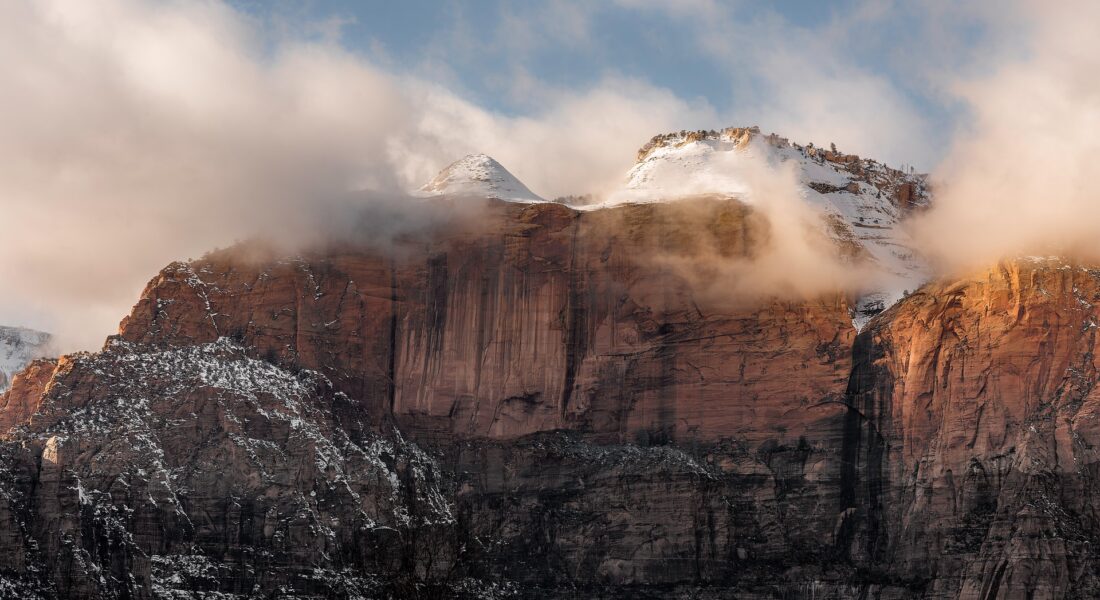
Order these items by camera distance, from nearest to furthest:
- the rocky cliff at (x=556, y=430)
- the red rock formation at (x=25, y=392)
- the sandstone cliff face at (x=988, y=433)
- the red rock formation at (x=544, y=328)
→ the sandstone cliff face at (x=988, y=433) < the rocky cliff at (x=556, y=430) < the red rock formation at (x=544, y=328) < the red rock formation at (x=25, y=392)

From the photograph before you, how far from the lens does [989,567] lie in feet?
560

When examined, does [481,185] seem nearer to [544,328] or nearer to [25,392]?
[544,328]

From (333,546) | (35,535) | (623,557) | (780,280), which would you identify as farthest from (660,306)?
(35,535)

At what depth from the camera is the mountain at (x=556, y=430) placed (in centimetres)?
17062

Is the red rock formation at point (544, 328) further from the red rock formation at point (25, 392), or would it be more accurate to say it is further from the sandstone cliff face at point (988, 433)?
the red rock formation at point (25, 392)

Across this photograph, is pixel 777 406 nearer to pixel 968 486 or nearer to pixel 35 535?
pixel 968 486

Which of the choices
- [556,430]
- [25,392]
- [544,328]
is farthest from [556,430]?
[25,392]

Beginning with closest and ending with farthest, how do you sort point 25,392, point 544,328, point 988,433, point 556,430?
point 988,433 < point 556,430 < point 25,392 < point 544,328

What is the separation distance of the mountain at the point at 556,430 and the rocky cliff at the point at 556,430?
0.23m

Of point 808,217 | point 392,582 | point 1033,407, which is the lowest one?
point 392,582

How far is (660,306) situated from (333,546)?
3512 cm

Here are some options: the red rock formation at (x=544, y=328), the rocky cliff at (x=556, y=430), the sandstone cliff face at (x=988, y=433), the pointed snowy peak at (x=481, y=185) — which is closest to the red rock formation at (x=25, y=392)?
the rocky cliff at (x=556, y=430)

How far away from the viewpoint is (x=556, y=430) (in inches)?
7377

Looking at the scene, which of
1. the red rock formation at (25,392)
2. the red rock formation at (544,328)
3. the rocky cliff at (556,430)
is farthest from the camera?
the red rock formation at (25,392)
